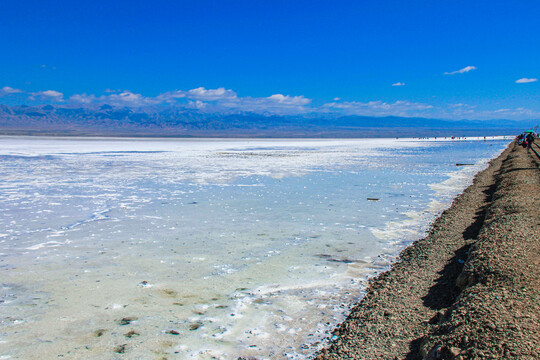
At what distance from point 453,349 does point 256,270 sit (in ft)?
9.48

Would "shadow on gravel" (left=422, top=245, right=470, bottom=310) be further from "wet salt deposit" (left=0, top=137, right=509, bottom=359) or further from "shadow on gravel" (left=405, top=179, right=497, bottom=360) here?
"wet salt deposit" (left=0, top=137, right=509, bottom=359)

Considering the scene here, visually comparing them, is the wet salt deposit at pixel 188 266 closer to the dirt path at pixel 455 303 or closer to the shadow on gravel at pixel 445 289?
the dirt path at pixel 455 303

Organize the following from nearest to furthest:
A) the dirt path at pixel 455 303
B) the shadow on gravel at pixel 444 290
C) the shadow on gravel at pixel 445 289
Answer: the dirt path at pixel 455 303 < the shadow on gravel at pixel 444 290 < the shadow on gravel at pixel 445 289

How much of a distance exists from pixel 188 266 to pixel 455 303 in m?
3.23

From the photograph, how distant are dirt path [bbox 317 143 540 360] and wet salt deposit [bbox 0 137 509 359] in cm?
30

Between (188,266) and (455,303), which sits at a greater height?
(455,303)

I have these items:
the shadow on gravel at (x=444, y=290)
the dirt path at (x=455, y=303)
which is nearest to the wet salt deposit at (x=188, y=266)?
the dirt path at (x=455, y=303)

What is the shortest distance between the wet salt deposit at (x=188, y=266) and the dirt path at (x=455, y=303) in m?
0.30

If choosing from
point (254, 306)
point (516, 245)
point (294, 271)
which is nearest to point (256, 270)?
point (294, 271)

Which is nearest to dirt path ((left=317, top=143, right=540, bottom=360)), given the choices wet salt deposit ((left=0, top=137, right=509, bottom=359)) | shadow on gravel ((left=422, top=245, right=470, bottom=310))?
shadow on gravel ((left=422, top=245, right=470, bottom=310))

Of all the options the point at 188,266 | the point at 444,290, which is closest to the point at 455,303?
the point at 444,290

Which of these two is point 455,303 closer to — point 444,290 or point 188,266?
point 444,290

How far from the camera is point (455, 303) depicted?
3881 mm

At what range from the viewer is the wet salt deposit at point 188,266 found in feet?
12.2
